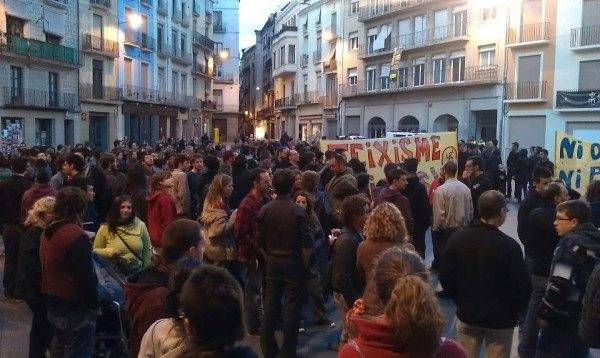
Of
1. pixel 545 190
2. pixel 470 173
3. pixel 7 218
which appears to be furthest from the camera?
pixel 470 173

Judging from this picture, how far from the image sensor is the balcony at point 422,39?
33.5m

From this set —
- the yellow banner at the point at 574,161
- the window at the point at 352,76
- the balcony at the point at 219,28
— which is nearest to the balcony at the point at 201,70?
the balcony at the point at 219,28

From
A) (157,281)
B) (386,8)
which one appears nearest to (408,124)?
(386,8)

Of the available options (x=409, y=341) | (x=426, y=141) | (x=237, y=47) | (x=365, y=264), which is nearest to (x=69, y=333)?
(x=365, y=264)

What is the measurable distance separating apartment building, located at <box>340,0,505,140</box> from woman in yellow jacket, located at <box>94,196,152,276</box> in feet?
96.8

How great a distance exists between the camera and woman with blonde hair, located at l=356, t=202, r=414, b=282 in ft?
12.8

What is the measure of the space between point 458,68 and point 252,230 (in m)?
30.7

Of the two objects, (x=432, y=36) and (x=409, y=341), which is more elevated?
(x=432, y=36)

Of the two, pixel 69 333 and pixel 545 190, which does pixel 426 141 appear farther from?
pixel 69 333

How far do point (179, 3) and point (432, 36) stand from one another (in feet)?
75.2

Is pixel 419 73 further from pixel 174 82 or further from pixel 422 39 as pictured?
pixel 174 82

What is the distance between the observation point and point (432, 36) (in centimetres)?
3528

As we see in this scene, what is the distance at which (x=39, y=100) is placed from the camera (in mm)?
30531

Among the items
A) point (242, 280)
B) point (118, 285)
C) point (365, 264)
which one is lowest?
point (242, 280)
